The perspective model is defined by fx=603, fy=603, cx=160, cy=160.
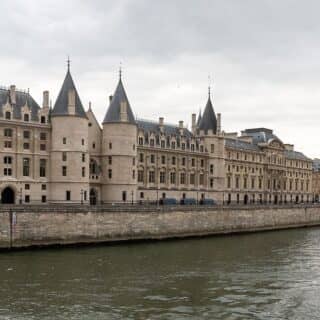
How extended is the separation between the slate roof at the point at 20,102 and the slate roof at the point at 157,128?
20138mm

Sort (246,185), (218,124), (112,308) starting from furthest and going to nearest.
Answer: (246,185) → (218,124) → (112,308)

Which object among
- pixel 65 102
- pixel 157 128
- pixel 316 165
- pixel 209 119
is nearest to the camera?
pixel 65 102

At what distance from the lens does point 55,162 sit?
6519cm

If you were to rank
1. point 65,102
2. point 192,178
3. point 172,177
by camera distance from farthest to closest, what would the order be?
point 192,178, point 172,177, point 65,102

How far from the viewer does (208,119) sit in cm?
9344

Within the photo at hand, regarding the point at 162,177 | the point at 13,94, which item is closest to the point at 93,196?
the point at 162,177

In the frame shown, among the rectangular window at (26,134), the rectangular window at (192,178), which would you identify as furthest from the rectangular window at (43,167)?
the rectangular window at (192,178)

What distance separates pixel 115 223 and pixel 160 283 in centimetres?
2432

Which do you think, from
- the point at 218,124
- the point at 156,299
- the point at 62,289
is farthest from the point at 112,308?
the point at 218,124

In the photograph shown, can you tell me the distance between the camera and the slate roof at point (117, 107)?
236 feet

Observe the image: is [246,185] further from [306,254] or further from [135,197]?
[306,254]

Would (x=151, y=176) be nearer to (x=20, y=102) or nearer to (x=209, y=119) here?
(x=209, y=119)

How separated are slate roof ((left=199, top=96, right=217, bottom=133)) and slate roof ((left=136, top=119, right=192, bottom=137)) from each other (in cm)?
266

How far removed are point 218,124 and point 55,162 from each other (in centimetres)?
3561
